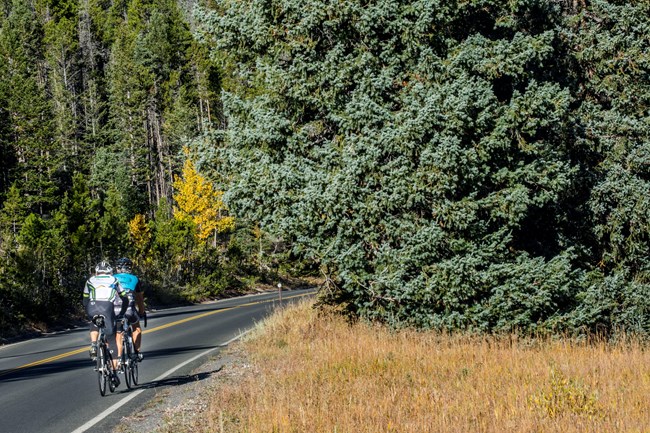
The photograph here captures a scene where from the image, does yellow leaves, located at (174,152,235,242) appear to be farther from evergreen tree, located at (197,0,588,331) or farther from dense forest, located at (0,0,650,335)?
evergreen tree, located at (197,0,588,331)

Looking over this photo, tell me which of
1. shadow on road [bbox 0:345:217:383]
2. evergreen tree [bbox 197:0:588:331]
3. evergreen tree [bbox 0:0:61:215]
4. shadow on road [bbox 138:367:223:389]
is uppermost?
evergreen tree [bbox 0:0:61:215]

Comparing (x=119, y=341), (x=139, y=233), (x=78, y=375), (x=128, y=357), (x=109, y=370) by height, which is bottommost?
(x=78, y=375)

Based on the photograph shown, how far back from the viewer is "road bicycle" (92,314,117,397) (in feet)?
33.3

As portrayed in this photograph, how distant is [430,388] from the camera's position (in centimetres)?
852

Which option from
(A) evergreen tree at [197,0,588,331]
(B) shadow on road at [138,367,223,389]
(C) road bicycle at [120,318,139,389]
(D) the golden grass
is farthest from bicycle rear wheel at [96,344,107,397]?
(A) evergreen tree at [197,0,588,331]

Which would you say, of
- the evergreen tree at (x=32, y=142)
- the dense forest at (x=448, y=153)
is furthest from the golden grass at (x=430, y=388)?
the evergreen tree at (x=32, y=142)

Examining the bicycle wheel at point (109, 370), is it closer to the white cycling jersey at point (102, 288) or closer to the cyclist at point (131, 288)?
the cyclist at point (131, 288)

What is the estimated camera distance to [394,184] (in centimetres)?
1241

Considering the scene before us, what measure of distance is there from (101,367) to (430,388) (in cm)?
488

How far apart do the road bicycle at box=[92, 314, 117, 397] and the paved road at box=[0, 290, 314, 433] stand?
22 centimetres

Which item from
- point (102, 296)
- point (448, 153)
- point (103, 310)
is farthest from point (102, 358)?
point (448, 153)

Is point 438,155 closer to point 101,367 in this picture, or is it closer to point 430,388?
point 430,388

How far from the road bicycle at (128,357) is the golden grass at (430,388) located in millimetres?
1768

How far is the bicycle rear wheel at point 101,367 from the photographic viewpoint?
1016 centimetres
